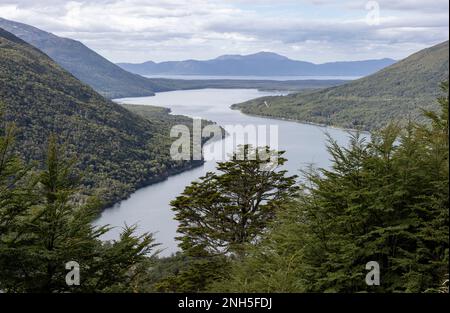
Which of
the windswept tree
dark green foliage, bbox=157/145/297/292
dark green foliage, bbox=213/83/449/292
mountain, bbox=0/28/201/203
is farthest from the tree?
mountain, bbox=0/28/201/203

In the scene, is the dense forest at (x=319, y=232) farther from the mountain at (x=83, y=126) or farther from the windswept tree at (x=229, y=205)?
the mountain at (x=83, y=126)

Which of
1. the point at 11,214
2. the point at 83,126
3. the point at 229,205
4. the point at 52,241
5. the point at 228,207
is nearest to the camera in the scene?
the point at 52,241

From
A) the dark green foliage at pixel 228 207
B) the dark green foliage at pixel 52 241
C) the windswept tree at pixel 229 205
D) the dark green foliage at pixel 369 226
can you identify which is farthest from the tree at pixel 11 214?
the windswept tree at pixel 229 205

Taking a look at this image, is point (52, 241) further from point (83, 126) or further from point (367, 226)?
point (83, 126)

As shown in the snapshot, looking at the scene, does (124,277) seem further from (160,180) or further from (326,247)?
(160,180)

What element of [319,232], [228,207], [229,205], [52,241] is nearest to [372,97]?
[229,205]
